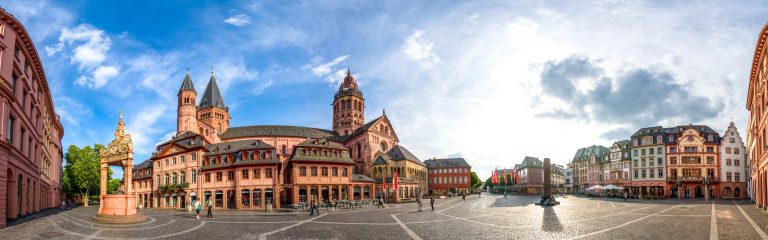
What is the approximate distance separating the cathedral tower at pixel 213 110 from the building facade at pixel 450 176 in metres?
52.9

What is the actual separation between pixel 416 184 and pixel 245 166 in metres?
38.5

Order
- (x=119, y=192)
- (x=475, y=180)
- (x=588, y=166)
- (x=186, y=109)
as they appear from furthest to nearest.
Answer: (x=475, y=180) < (x=588, y=166) < (x=186, y=109) < (x=119, y=192)

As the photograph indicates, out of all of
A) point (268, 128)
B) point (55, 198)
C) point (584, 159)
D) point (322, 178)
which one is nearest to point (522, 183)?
point (584, 159)

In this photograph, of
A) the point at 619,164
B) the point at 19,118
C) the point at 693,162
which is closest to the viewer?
the point at 19,118

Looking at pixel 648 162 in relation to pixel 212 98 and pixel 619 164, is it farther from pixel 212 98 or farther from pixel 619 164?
→ pixel 212 98

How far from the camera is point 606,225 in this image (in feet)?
87.5

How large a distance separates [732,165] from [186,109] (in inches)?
4090

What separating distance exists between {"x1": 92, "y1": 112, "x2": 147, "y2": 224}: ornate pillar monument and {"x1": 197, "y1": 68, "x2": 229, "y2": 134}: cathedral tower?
207 feet

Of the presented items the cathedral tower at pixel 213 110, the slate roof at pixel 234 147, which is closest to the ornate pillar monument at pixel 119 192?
the slate roof at pixel 234 147

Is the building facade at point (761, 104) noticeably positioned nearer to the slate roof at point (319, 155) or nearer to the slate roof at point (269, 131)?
the slate roof at point (319, 155)

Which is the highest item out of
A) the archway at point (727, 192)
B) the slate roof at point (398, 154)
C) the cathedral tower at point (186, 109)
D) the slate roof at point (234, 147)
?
the cathedral tower at point (186, 109)

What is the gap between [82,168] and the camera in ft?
244

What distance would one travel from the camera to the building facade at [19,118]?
2656 centimetres

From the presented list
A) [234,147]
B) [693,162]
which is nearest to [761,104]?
[693,162]
